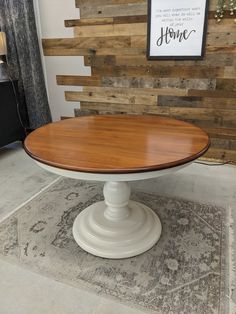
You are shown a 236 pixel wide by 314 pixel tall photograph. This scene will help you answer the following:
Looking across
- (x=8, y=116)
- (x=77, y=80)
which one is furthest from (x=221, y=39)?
(x=8, y=116)

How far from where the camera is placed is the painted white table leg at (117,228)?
54.5 inches

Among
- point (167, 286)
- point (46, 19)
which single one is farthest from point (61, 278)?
point (46, 19)

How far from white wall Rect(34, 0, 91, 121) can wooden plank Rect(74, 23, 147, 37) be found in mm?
128

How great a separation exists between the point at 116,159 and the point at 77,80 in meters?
1.89

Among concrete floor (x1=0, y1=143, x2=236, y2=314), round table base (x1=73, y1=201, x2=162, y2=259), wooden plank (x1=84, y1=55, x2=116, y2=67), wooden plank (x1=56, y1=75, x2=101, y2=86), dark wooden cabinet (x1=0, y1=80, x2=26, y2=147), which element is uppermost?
wooden plank (x1=84, y1=55, x2=116, y2=67)

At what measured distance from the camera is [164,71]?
242 cm

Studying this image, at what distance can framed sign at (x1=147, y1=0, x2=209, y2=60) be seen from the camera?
2.15 m

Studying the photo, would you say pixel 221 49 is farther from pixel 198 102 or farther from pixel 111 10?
pixel 111 10

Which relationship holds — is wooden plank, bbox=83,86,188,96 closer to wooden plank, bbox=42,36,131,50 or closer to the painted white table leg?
wooden plank, bbox=42,36,131,50

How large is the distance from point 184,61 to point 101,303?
79.4 inches

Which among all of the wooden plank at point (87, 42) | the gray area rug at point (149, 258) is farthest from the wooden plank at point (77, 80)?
the gray area rug at point (149, 258)

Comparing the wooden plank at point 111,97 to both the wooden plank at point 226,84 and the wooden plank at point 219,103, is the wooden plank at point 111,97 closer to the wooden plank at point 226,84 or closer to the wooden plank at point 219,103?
the wooden plank at point 219,103

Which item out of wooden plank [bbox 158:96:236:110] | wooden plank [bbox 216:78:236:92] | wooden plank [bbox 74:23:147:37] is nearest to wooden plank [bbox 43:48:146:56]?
wooden plank [bbox 74:23:147:37]

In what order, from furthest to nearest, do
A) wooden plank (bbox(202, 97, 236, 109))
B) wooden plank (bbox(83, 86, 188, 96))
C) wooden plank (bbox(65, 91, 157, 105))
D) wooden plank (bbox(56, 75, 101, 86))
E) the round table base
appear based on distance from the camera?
wooden plank (bbox(56, 75, 101, 86))
wooden plank (bbox(65, 91, 157, 105))
wooden plank (bbox(83, 86, 188, 96))
wooden plank (bbox(202, 97, 236, 109))
the round table base
